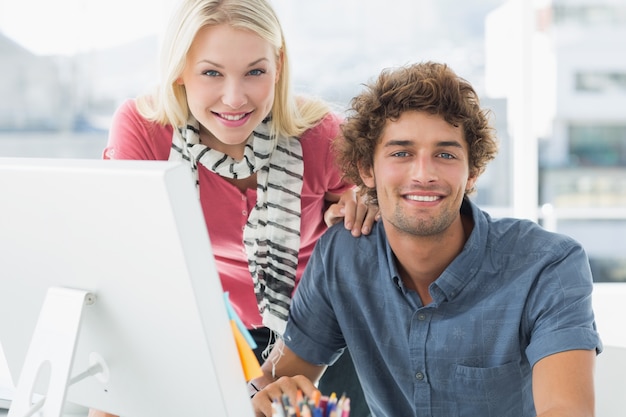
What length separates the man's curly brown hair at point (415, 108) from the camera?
57.2 inches

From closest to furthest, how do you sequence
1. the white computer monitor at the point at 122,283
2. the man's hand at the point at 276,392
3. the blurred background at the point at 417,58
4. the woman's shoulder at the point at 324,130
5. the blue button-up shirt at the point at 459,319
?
the white computer monitor at the point at 122,283
the man's hand at the point at 276,392
the blue button-up shirt at the point at 459,319
the woman's shoulder at the point at 324,130
the blurred background at the point at 417,58

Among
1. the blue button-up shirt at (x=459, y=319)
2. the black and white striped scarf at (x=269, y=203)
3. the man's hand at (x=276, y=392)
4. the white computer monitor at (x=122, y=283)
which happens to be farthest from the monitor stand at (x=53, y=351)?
the black and white striped scarf at (x=269, y=203)

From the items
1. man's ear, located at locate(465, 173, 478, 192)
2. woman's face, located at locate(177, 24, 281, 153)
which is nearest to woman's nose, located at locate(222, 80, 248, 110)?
woman's face, located at locate(177, 24, 281, 153)

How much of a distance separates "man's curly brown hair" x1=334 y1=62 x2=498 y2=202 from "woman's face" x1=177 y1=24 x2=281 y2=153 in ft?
0.60

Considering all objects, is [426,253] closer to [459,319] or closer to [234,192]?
[459,319]

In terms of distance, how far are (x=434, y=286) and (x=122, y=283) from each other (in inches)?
25.8

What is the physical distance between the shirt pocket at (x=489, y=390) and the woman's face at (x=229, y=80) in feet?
2.05

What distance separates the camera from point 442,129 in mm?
1440

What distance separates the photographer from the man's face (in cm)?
142

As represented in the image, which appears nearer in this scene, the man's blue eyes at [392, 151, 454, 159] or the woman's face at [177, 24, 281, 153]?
the man's blue eyes at [392, 151, 454, 159]

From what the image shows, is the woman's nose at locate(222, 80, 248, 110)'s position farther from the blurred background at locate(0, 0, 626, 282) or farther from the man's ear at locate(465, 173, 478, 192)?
the blurred background at locate(0, 0, 626, 282)

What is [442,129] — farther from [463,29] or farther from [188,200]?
[463,29]

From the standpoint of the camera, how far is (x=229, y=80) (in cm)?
155

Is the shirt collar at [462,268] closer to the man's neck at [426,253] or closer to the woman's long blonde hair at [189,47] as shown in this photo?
the man's neck at [426,253]
